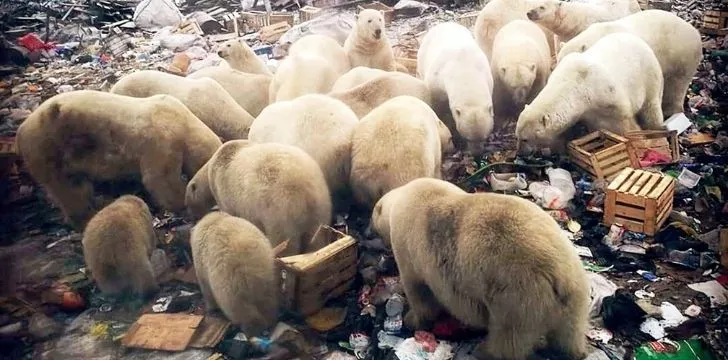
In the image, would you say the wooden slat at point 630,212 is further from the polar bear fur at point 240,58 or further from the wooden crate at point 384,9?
the wooden crate at point 384,9

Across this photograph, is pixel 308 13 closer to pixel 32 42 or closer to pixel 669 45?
pixel 669 45

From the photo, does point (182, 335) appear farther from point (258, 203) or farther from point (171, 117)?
point (171, 117)

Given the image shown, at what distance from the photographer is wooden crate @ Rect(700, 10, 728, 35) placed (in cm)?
527

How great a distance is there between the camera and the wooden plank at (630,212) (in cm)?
419

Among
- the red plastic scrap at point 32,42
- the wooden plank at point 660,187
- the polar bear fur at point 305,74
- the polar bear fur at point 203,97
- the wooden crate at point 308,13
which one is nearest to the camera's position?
the red plastic scrap at point 32,42

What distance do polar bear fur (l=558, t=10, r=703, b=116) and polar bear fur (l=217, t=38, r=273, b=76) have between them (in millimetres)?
3371

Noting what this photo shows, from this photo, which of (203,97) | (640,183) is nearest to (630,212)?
(640,183)

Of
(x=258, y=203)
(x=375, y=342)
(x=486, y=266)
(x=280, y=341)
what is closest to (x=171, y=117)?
(x=258, y=203)

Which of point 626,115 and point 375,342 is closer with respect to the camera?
point 375,342

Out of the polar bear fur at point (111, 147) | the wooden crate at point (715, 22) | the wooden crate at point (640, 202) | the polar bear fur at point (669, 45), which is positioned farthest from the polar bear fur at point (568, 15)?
the polar bear fur at point (111, 147)

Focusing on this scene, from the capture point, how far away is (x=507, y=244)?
9.21 ft

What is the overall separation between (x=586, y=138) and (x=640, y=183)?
37.6 inches

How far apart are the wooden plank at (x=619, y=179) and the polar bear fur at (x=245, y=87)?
3.46 meters

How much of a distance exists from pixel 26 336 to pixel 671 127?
553 centimetres
